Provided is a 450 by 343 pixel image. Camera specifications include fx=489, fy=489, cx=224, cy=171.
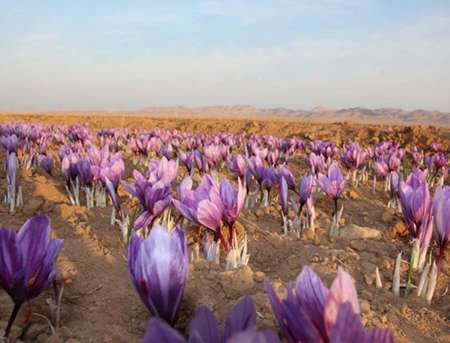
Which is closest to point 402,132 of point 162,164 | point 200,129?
point 200,129

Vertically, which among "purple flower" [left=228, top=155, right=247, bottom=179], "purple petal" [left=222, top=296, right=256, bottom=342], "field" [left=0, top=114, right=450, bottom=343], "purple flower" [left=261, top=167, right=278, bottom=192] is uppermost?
"purple petal" [left=222, top=296, right=256, bottom=342]

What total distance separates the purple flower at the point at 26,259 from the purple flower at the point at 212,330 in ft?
2.50

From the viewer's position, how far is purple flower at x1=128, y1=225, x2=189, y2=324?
147 centimetres

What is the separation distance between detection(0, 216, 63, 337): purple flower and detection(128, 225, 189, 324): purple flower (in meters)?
0.31

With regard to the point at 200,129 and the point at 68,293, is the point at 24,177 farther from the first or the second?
the point at 200,129

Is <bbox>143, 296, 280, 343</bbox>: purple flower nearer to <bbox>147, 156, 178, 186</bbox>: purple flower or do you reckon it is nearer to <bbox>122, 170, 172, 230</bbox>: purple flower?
<bbox>122, 170, 172, 230</bbox>: purple flower

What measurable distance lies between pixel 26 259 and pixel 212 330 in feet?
2.69

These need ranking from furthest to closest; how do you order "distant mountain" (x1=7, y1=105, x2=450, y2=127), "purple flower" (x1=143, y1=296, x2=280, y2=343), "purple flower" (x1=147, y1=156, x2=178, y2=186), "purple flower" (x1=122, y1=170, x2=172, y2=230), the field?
"distant mountain" (x1=7, y1=105, x2=450, y2=127)
"purple flower" (x1=147, y1=156, x2=178, y2=186)
"purple flower" (x1=122, y1=170, x2=172, y2=230)
the field
"purple flower" (x1=143, y1=296, x2=280, y2=343)

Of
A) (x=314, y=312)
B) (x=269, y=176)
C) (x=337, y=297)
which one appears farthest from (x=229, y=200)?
(x=269, y=176)

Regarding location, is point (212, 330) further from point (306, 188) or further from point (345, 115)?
point (345, 115)

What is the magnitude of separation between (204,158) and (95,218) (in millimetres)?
Result: 2112

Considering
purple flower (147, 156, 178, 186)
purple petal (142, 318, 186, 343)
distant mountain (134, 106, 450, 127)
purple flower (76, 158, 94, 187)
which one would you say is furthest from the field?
distant mountain (134, 106, 450, 127)

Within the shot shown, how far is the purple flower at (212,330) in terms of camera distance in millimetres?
757

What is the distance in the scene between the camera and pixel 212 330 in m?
1.00
